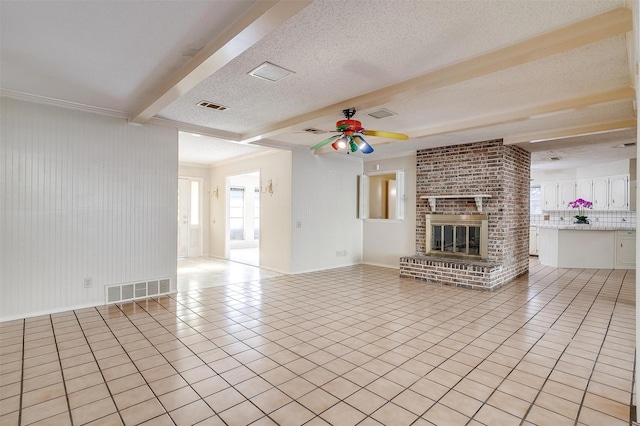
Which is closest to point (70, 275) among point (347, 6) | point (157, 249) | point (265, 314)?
point (157, 249)

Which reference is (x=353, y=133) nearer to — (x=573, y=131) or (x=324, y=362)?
(x=324, y=362)

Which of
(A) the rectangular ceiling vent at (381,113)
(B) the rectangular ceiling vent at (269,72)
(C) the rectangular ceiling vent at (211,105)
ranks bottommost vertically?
(A) the rectangular ceiling vent at (381,113)

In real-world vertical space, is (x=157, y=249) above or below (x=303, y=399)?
above

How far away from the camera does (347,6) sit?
84.2 inches

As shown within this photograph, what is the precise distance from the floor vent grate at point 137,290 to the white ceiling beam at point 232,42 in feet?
8.46

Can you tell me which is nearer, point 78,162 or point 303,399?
point 303,399

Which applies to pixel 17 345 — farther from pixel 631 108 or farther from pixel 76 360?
pixel 631 108

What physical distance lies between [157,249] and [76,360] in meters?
2.23

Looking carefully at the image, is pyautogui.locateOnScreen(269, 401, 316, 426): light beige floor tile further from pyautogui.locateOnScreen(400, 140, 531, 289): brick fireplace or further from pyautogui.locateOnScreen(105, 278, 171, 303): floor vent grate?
pyautogui.locateOnScreen(400, 140, 531, 289): brick fireplace

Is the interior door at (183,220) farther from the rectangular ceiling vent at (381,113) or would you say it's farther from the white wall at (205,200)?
the rectangular ceiling vent at (381,113)

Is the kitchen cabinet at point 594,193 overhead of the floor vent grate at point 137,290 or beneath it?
overhead

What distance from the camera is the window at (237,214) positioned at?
1080 centimetres

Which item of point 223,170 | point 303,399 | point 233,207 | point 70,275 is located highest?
point 223,170

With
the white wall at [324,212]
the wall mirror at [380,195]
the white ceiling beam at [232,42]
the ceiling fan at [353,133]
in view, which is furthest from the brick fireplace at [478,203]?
the white ceiling beam at [232,42]
